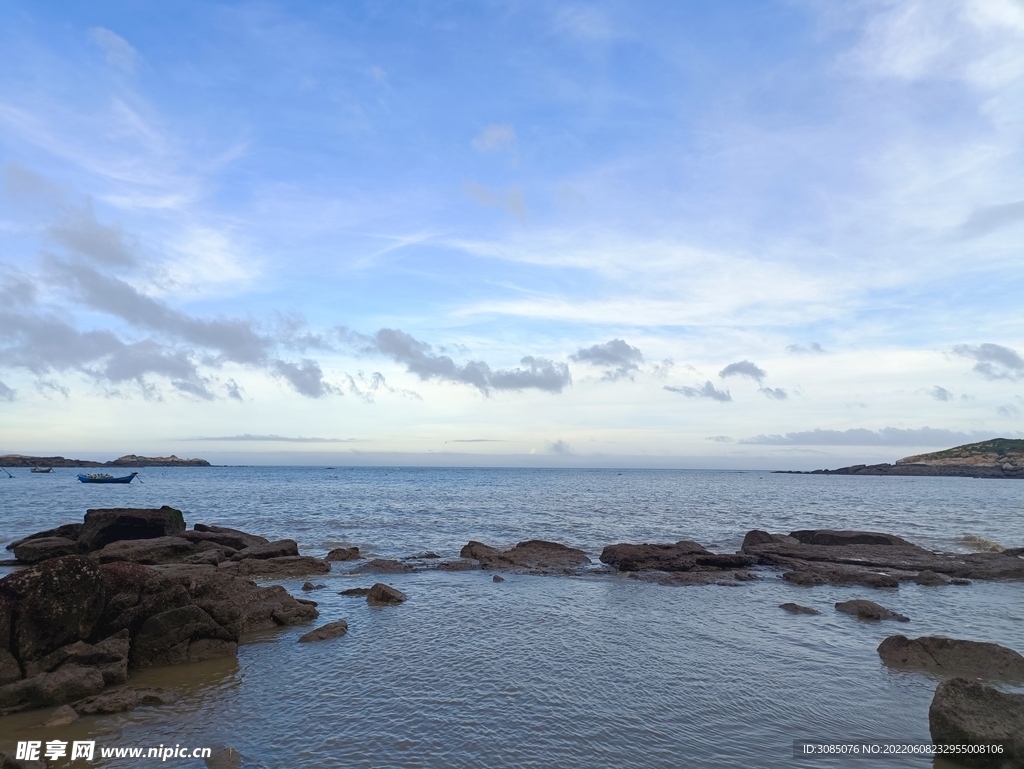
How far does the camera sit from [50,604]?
509 inches

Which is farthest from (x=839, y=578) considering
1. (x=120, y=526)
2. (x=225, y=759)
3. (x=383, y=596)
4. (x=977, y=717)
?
(x=120, y=526)

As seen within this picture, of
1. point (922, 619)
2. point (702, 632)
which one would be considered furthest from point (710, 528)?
point (702, 632)

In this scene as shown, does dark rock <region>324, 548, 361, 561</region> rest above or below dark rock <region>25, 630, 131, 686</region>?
below

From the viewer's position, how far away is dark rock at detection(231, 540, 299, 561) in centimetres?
2684

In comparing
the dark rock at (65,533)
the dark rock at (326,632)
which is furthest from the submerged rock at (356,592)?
the dark rock at (65,533)

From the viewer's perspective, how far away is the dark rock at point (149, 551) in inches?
977

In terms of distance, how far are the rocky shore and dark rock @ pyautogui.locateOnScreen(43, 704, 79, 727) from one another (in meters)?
0.03

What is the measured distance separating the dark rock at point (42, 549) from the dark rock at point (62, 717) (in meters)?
19.4

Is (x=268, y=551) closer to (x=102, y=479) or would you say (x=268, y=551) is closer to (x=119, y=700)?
(x=119, y=700)

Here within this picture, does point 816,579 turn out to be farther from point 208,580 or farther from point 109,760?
point 109,760

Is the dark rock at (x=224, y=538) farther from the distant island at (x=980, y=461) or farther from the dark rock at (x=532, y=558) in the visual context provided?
the distant island at (x=980, y=461)

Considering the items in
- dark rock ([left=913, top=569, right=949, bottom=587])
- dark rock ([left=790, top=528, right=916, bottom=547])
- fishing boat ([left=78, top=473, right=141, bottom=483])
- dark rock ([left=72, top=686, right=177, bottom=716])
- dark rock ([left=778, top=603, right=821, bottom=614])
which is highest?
dark rock ([left=72, top=686, right=177, bottom=716])

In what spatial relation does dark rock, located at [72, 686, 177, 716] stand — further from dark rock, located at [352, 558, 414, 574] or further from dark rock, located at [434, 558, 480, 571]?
dark rock, located at [434, 558, 480, 571]

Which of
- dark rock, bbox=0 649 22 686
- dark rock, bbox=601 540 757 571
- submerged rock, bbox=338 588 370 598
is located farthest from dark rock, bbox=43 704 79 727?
dark rock, bbox=601 540 757 571
